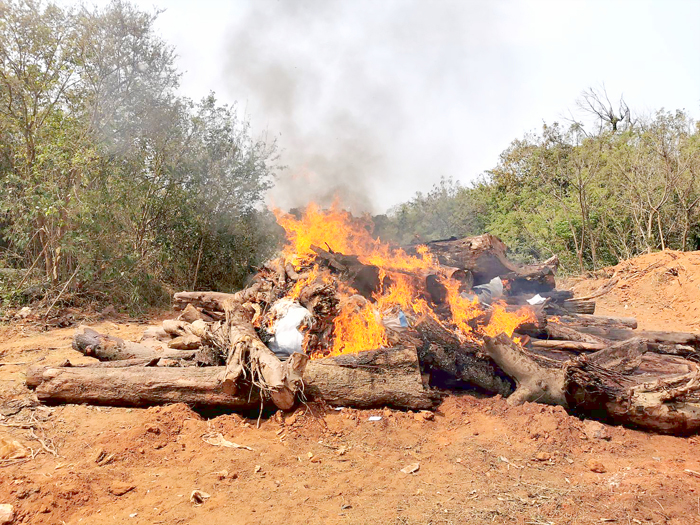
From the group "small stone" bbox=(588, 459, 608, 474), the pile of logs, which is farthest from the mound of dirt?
"small stone" bbox=(588, 459, 608, 474)

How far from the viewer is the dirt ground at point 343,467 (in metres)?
2.93

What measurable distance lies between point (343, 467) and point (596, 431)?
8.17 feet

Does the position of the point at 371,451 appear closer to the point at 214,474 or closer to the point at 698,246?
the point at 214,474

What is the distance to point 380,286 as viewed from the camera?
272 inches

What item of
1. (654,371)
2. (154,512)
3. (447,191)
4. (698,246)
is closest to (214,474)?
(154,512)

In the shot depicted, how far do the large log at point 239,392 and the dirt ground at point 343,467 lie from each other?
140 mm

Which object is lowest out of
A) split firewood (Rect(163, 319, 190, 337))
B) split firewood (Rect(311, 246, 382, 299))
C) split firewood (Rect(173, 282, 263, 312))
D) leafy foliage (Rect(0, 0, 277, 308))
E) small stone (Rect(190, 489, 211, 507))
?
small stone (Rect(190, 489, 211, 507))

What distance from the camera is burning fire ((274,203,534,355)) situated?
5707 mm

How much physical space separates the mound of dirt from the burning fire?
20.2 feet

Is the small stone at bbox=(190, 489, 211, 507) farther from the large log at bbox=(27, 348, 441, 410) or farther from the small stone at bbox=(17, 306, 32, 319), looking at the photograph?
the small stone at bbox=(17, 306, 32, 319)

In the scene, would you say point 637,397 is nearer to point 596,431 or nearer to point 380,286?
point 596,431

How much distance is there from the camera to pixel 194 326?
6285 millimetres

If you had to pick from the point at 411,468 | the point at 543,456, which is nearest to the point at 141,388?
the point at 411,468

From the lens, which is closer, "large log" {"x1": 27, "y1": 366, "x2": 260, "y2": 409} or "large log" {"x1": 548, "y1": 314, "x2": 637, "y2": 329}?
"large log" {"x1": 27, "y1": 366, "x2": 260, "y2": 409}
